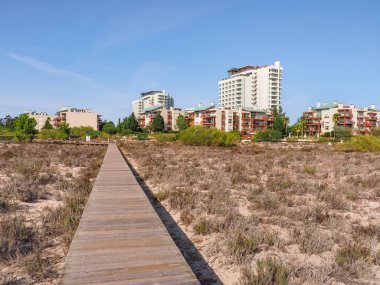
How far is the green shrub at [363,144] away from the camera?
31703mm

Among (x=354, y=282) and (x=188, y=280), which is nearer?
(x=188, y=280)

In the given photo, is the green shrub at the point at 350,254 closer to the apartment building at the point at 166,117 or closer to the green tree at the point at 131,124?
the green tree at the point at 131,124

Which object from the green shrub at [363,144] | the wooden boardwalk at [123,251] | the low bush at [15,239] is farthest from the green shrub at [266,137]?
the low bush at [15,239]

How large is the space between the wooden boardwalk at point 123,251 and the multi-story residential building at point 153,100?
159 metres

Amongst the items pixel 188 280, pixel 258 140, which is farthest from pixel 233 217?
pixel 258 140

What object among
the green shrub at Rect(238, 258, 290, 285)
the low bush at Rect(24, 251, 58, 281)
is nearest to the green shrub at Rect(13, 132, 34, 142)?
the low bush at Rect(24, 251, 58, 281)

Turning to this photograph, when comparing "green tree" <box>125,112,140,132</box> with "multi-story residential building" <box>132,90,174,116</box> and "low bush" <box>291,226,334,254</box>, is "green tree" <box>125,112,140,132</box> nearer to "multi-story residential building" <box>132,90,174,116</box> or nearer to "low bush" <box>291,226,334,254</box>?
"multi-story residential building" <box>132,90,174,116</box>

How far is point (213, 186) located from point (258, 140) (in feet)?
200

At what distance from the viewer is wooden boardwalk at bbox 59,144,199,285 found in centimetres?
312

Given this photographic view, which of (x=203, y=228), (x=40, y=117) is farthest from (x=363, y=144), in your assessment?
(x=40, y=117)

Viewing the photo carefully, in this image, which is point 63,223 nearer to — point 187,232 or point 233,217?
point 187,232

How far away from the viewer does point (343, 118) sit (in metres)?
91.8

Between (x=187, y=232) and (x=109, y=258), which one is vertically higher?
(x=109, y=258)

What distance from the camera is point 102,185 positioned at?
28.4ft
